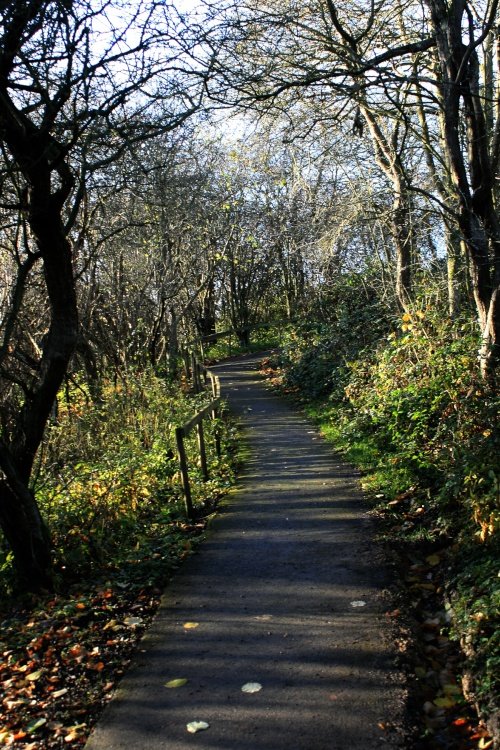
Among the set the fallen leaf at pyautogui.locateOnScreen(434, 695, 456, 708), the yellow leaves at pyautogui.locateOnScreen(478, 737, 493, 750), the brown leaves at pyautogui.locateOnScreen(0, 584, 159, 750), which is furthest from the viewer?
the brown leaves at pyautogui.locateOnScreen(0, 584, 159, 750)

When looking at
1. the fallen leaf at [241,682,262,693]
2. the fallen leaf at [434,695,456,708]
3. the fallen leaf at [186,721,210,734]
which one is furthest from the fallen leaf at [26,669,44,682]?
the fallen leaf at [434,695,456,708]

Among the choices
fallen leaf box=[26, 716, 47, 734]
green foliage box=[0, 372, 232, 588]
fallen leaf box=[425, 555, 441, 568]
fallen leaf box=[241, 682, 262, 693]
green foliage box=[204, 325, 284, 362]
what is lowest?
fallen leaf box=[241, 682, 262, 693]

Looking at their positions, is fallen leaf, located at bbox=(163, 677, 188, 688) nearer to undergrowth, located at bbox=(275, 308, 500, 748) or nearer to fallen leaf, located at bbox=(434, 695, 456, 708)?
fallen leaf, located at bbox=(434, 695, 456, 708)

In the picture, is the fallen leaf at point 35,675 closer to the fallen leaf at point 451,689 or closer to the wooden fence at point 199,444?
the fallen leaf at point 451,689

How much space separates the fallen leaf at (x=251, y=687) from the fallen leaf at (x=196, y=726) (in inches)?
16.3

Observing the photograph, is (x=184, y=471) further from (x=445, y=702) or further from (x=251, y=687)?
(x=445, y=702)

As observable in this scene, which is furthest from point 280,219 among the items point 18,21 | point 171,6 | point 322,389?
point 18,21

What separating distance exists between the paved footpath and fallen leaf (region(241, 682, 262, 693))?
0.11ft

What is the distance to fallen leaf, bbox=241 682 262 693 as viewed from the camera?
4784 millimetres

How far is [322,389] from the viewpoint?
16.3 metres

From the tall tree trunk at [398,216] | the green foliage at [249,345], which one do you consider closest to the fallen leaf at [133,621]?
the tall tree trunk at [398,216]

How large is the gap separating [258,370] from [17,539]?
16624 millimetres

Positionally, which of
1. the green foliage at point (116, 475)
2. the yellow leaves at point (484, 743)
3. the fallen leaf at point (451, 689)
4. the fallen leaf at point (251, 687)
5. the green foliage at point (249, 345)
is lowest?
the fallen leaf at point (451, 689)

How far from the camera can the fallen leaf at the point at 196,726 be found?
4407mm
